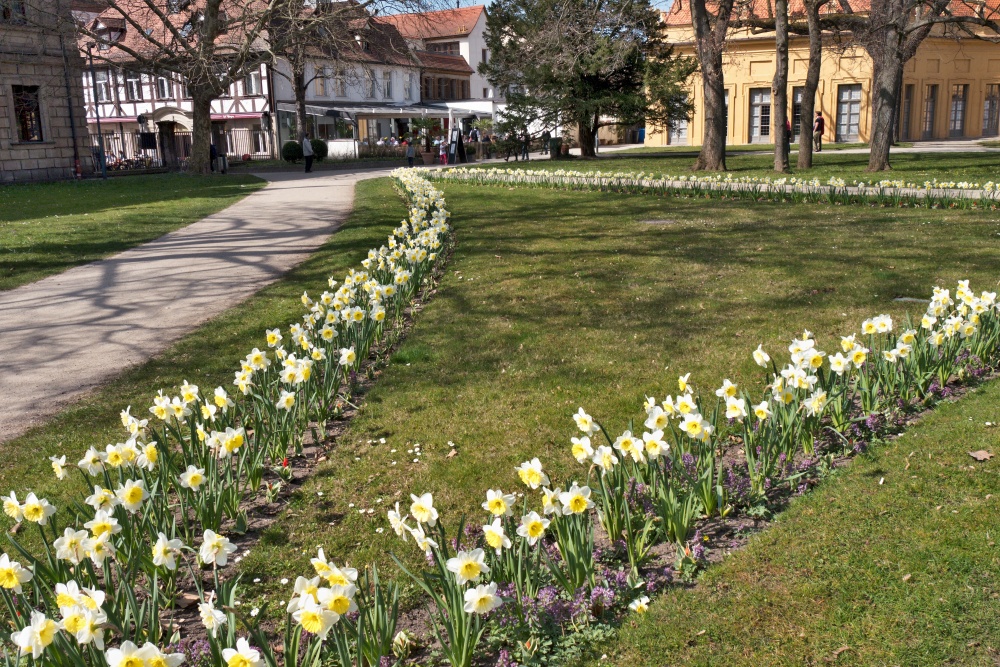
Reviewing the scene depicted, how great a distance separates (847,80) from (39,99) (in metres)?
35.9

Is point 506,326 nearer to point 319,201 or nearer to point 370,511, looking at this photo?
point 370,511

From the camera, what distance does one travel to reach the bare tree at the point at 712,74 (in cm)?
2269

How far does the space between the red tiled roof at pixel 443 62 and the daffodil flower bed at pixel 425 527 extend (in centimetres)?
5904

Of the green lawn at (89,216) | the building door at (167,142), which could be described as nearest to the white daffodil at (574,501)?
the green lawn at (89,216)

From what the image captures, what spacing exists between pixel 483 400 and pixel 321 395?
1.00m

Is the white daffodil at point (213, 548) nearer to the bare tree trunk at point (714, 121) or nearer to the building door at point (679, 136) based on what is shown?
the bare tree trunk at point (714, 121)

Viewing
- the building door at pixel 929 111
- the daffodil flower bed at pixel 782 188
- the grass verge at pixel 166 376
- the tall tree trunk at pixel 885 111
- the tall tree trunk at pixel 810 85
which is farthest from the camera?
the building door at pixel 929 111

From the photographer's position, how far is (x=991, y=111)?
4912 centimetres

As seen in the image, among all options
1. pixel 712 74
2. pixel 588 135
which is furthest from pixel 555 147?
pixel 712 74

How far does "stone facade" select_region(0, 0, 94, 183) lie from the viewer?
29594mm

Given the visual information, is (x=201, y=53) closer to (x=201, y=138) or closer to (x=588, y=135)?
(x=201, y=138)

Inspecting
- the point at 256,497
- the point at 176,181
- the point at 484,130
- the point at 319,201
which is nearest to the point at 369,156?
the point at 484,130

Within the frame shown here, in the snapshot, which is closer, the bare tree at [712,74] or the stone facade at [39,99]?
the bare tree at [712,74]

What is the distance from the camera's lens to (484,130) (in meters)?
50.9
